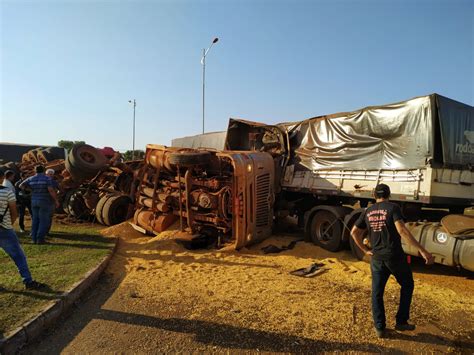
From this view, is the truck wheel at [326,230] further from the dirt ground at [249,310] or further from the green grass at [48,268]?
the green grass at [48,268]

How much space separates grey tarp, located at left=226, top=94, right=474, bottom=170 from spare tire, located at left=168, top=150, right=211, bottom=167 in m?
2.50

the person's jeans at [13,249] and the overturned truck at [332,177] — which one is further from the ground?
the overturned truck at [332,177]

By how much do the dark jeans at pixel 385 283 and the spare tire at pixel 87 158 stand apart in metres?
9.93

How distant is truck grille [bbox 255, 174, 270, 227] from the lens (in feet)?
28.3

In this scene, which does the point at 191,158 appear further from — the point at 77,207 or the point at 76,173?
the point at 77,207

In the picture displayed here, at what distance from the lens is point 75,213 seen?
12.1 metres

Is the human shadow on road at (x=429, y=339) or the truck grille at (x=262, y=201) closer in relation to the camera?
the human shadow on road at (x=429, y=339)

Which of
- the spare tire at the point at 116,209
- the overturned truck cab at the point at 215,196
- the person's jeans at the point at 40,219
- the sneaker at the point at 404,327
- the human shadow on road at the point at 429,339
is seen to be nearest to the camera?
the human shadow on road at the point at 429,339

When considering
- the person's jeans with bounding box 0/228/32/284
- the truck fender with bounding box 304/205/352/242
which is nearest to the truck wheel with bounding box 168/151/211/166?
the truck fender with bounding box 304/205/352/242

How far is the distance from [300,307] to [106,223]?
297 inches

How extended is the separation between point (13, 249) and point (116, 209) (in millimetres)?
5837

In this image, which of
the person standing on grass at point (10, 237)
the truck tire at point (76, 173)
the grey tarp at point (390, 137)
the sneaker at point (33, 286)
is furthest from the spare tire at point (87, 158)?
the sneaker at point (33, 286)

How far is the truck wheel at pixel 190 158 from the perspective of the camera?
8539 millimetres

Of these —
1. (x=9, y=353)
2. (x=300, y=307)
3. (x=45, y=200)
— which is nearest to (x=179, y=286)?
(x=300, y=307)
